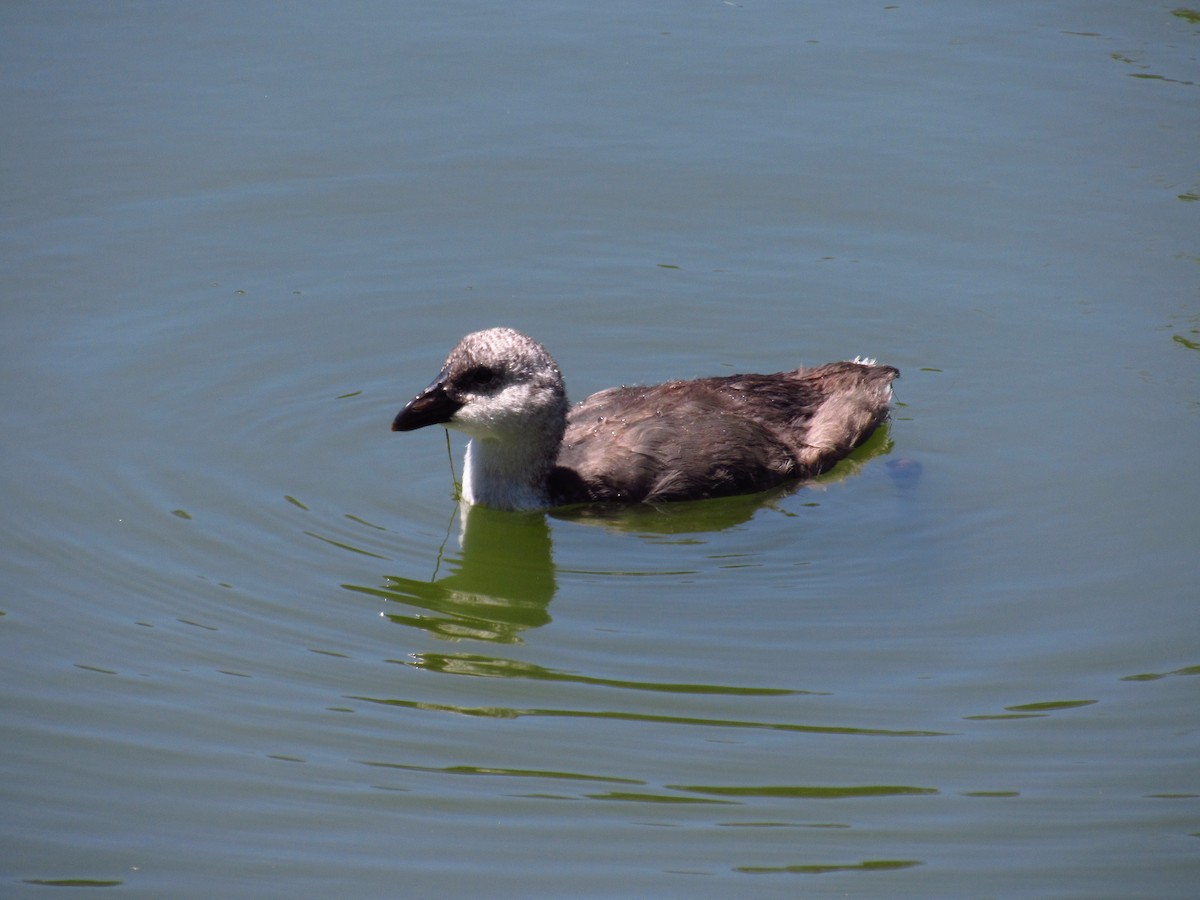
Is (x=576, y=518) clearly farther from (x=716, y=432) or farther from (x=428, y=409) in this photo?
(x=428, y=409)

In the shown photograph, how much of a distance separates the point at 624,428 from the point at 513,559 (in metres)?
1.10

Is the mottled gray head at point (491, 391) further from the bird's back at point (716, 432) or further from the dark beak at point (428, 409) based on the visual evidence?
the bird's back at point (716, 432)

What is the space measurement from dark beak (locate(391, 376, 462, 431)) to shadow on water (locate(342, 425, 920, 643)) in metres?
0.62

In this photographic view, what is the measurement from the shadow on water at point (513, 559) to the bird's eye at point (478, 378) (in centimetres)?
77

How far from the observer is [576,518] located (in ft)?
29.3

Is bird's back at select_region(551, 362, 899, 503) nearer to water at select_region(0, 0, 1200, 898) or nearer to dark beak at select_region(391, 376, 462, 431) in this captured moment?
water at select_region(0, 0, 1200, 898)

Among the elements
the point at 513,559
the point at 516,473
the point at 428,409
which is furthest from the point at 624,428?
the point at 428,409

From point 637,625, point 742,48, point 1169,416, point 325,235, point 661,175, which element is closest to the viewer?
point 637,625

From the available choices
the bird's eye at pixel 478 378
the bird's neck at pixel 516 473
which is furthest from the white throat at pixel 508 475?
the bird's eye at pixel 478 378

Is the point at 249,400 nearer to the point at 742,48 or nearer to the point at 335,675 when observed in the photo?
the point at 335,675

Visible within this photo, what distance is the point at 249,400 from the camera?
32.2ft

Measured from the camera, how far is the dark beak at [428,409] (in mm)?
8602

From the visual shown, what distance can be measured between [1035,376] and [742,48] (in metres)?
5.41

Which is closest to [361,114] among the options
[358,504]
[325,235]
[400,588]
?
[325,235]
